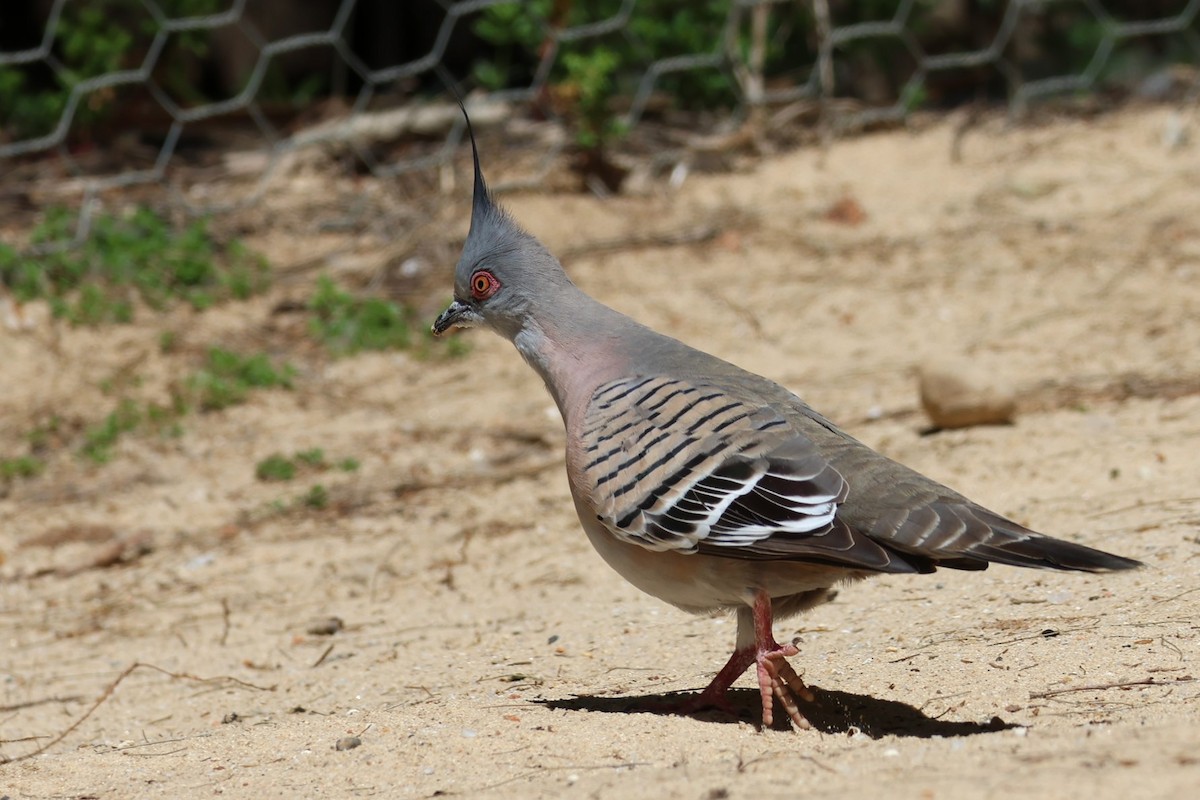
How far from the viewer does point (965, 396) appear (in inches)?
211

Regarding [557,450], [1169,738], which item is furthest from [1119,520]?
[557,450]

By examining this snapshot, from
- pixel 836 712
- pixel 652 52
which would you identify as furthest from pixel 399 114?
pixel 836 712

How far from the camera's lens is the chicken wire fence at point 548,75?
8344 millimetres

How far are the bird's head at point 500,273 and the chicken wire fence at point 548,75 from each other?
163 inches

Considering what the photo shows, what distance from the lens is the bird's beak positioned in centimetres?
415

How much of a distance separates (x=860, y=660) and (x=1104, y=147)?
551cm

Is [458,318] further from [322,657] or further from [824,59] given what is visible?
[824,59]

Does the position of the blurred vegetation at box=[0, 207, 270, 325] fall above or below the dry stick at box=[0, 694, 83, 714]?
above

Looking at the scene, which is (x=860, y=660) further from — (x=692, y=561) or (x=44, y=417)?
(x=44, y=417)

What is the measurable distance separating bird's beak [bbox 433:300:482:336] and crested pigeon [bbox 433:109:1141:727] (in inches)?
17.0

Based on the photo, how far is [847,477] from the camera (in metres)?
3.21

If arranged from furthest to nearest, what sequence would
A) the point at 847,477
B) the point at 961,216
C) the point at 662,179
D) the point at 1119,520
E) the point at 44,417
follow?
1. the point at 662,179
2. the point at 961,216
3. the point at 44,417
4. the point at 1119,520
5. the point at 847,477

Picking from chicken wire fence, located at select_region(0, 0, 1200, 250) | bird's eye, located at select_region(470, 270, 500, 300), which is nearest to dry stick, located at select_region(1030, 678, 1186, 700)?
bird's eye, located at select_region(470, 270, 500, 300)

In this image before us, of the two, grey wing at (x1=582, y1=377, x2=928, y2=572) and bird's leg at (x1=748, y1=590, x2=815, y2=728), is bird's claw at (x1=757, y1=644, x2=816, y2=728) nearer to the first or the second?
bird's leg at (x1=748, y1=590, x2=815, y2=728)
